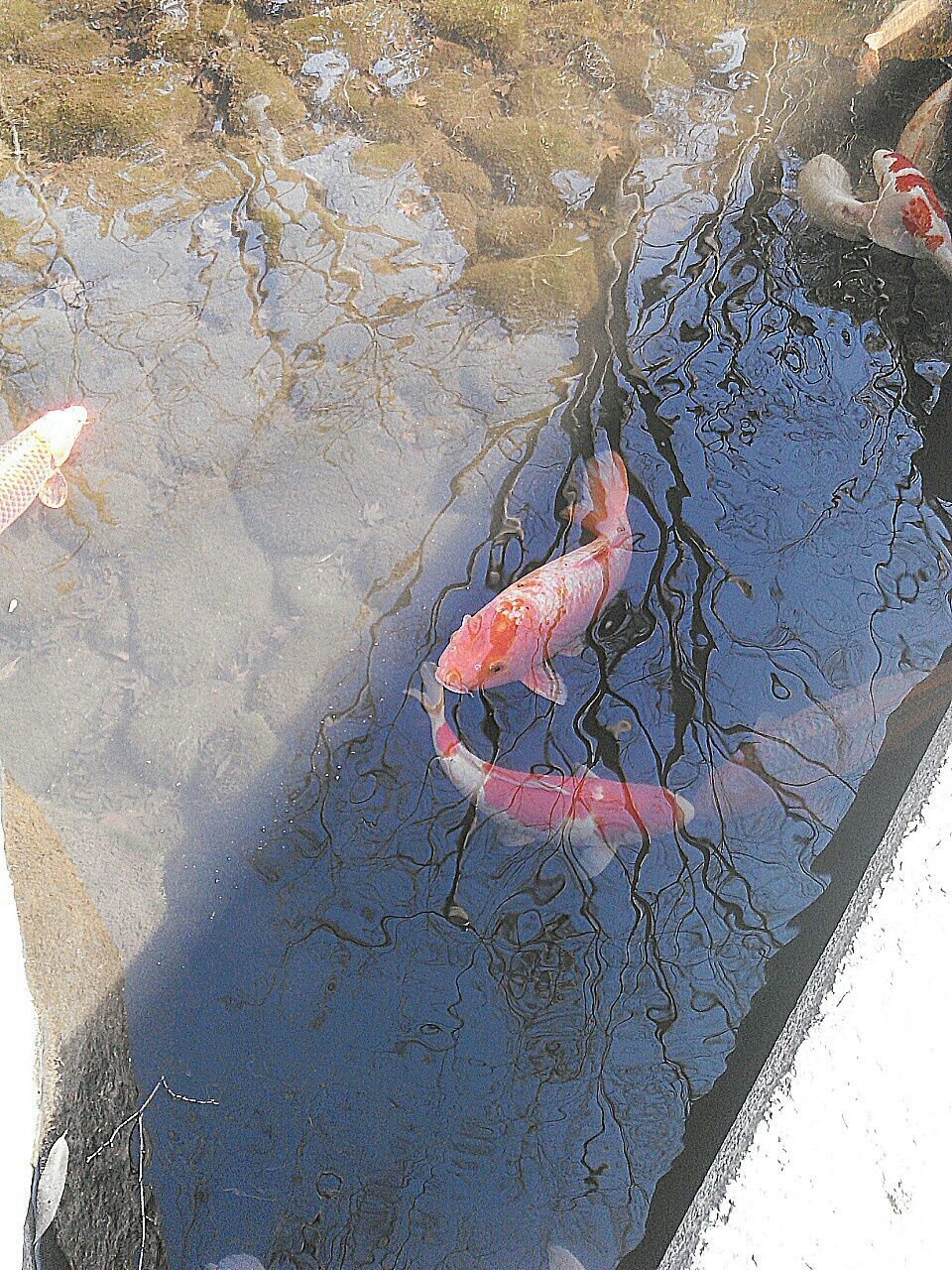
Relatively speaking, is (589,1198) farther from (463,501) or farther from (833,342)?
(833,342)

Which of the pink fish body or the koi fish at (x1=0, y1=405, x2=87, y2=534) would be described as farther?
the pink fish body

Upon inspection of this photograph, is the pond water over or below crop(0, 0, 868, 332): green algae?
below

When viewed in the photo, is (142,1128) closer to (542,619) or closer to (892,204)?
(542,619)

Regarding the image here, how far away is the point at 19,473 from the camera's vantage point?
3.20m

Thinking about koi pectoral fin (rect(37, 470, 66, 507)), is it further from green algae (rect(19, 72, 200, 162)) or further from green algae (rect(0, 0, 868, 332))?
green algae (rect(19, 72, 200, 162))

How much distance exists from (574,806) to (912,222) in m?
3.02

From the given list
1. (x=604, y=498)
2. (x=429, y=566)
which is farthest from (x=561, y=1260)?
(x=604, y=498)

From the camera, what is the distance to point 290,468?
133 inches

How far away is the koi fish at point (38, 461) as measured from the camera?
3193mm

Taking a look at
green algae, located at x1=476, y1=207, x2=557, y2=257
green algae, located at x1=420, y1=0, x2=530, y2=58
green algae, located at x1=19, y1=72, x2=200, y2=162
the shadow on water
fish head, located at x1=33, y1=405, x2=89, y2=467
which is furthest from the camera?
green algae, located at x1=420, y1=0, x2=530, y2=58

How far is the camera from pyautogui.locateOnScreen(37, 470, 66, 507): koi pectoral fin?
333cm

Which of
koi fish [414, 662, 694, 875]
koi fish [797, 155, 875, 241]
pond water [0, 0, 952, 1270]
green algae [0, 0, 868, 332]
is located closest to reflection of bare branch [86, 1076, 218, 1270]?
pond water [0, 0, 952, 1270]

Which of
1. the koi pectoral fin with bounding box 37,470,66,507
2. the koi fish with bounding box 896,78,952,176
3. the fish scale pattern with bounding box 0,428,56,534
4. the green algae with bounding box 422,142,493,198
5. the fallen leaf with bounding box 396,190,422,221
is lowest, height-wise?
the koi pectoral fin with bounding box 37,470,66,507

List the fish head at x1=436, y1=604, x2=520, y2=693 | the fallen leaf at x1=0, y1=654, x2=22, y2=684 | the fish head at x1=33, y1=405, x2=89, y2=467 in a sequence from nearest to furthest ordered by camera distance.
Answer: the fish head at x1=436, y1=604, x2=520, y2=693, the fallen leaf at x1=0, y1=654, x2=22, y2=684, the fish head at x1=33, y1=405, x2=89, y2=467
